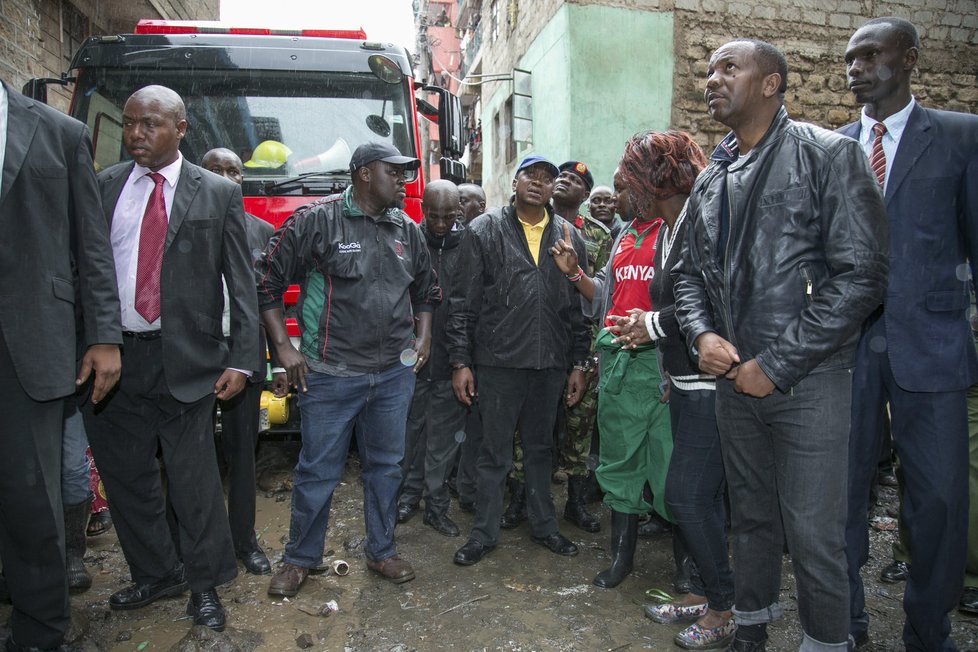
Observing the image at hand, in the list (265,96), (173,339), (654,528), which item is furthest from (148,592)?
(265,96)

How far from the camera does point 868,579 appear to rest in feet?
11.8

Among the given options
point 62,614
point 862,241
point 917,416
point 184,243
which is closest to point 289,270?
point 184,243

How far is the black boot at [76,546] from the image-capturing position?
133 inches

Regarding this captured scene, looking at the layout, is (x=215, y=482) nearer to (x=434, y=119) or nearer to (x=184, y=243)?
(x=184, y=243)

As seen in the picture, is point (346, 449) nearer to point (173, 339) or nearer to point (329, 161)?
point (173, 339)

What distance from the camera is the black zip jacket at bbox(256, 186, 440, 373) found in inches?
131

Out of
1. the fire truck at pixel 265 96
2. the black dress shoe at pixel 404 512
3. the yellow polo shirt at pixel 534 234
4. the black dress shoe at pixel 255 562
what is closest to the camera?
the black dress shoe at pixel 255 562

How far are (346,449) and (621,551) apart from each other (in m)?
1.40

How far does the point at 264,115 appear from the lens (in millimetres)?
5137

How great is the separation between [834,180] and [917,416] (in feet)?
3.20

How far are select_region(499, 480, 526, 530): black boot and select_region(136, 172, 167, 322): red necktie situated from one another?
2.34 meters

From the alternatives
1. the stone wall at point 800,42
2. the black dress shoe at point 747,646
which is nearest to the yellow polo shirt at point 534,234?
the black dress shoe at point 747,646

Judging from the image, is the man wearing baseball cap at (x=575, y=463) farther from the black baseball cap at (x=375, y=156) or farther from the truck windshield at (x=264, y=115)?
the truck windshield at (x=264, y=115)

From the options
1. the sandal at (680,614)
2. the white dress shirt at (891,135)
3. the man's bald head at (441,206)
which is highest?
the white dress shirt at (891,135)
